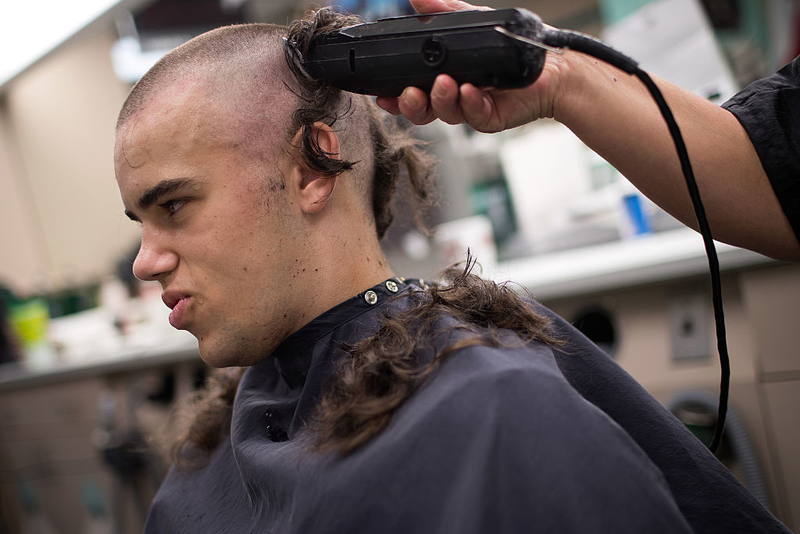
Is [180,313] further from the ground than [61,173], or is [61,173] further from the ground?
[61,173]

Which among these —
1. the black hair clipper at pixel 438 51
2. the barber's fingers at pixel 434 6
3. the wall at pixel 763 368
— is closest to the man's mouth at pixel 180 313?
the black hair clipper at pixel 438 51

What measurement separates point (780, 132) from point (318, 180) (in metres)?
0.64

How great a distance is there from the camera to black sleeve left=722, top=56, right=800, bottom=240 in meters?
0.89

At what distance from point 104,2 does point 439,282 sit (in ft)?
7.53

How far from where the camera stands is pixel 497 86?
82 cm

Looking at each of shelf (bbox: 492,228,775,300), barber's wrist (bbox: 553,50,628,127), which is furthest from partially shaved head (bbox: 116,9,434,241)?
shelf (bbox: 492,228,775,300)

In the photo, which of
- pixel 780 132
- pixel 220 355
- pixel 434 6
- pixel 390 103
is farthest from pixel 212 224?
pixel 780 132

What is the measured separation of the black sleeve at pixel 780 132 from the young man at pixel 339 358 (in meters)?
0.32

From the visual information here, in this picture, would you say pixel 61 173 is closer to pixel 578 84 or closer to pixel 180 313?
pixel 180 313

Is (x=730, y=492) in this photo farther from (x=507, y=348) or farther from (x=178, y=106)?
(x=178, y=106)

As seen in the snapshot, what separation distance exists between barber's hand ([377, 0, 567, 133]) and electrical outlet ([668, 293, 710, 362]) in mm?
877

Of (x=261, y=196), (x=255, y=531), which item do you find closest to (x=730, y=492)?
(x=255, y=531)

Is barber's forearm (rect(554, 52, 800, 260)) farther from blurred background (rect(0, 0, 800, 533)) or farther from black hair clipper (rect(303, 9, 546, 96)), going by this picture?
blurred background (rect(0, 0, 800, 533))

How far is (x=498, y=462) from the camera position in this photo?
67 centimetres
